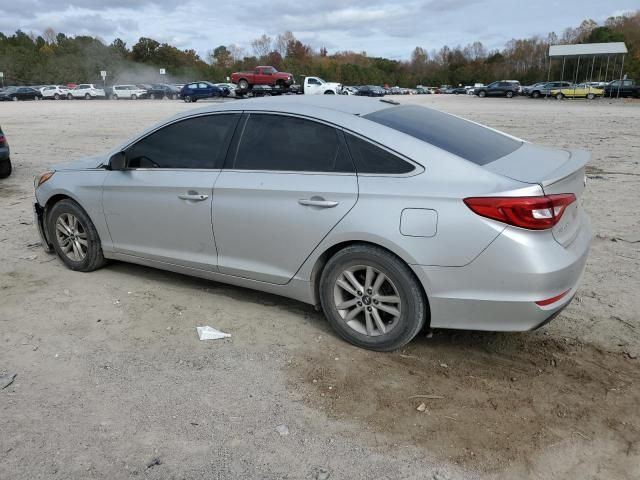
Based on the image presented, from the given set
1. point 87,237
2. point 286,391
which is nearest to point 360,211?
point 286,391

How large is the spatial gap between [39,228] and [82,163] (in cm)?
93

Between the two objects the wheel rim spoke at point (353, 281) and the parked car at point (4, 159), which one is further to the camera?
the parked car at point (4, 159)

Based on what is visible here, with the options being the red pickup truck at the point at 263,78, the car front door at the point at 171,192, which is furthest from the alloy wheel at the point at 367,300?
the red pickup truck at the point at 263,78

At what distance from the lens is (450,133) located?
407 cm

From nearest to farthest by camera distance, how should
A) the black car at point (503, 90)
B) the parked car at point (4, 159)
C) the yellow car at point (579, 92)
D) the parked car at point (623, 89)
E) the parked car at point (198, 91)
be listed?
the parked car at point (4, 159)
the parked car at point (198, 91)
the parked car at point (623, 89)
the yellow car at point (579, 92)
the black car at point (503, 90)

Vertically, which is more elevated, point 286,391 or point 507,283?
point 507,283

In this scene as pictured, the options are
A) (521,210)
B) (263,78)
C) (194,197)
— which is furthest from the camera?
(263,78)

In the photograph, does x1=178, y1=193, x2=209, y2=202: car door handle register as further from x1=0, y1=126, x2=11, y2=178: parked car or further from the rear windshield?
x1=0, y1=126, x2=11, y2=178: parked car

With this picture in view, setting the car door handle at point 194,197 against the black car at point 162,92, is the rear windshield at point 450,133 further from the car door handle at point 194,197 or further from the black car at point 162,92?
the black car at point 162,92

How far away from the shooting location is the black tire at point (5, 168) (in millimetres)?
10133

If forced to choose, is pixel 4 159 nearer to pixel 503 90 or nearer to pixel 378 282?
pixel 378 282

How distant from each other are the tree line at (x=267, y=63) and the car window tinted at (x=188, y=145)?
74025 mm

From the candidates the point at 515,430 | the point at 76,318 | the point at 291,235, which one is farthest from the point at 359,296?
the point at 76,318

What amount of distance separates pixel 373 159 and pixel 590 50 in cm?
5503
